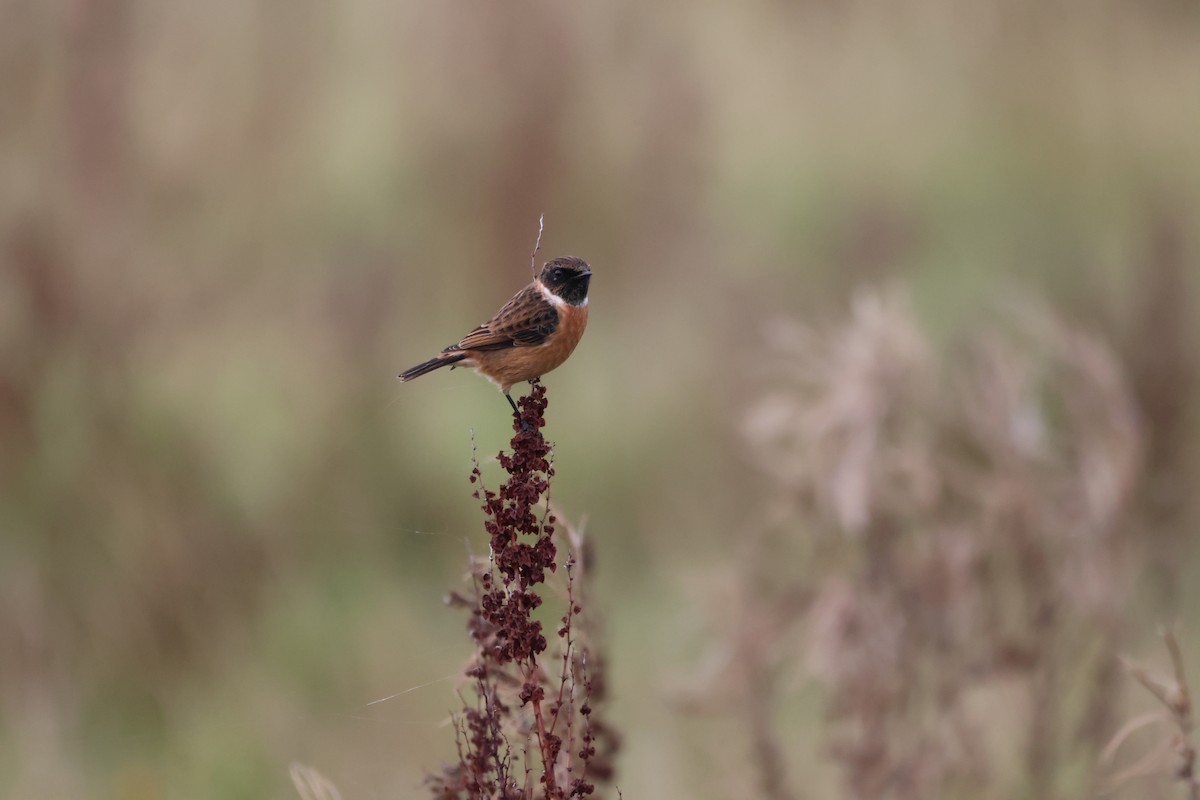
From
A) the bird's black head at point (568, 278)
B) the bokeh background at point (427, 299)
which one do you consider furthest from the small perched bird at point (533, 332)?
the bokeh background at point (427, 299)

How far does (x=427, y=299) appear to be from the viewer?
34.1ft

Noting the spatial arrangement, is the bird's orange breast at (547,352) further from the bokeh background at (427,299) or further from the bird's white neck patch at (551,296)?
the bokeh background at (427,299)

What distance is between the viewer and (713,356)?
10.6 metres

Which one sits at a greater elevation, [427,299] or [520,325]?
[427,299]

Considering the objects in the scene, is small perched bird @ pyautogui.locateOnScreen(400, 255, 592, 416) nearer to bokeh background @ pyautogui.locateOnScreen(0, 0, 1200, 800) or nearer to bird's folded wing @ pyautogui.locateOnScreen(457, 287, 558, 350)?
bird's folded wing @ pyautogui.locateOnScreen(457, 287, 558, 350)

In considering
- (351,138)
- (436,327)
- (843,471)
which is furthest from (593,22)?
(843,471)

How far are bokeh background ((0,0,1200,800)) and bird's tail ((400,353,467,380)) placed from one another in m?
3.16

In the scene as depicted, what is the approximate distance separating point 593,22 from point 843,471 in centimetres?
734

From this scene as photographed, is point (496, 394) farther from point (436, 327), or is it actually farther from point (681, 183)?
point (681, 183)

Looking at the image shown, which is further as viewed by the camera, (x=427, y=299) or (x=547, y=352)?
(x=427, y=299)

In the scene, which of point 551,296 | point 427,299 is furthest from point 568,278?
point 427,299

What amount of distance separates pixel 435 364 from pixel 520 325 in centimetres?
20

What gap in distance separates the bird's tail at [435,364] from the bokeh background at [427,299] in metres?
3.16

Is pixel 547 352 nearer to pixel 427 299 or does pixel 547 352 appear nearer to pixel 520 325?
pixel 520 325
